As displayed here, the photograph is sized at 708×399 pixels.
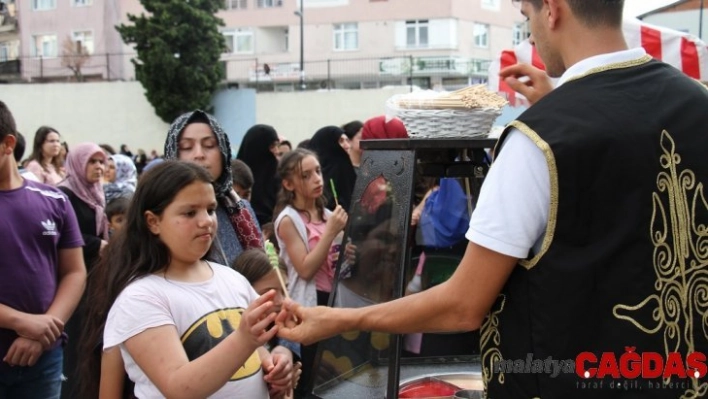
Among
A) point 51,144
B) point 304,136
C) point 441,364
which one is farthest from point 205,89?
point 441,364

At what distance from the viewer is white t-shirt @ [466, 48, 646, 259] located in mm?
1656

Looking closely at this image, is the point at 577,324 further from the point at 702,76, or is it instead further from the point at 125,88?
the point at 125,88

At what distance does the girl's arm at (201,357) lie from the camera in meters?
1.98

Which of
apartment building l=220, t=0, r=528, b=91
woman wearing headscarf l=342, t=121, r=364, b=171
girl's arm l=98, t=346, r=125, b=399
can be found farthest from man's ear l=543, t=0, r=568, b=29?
apartment building l=220, t=0, r=528, b=91

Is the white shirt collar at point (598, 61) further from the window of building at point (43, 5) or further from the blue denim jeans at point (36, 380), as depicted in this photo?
the window of building at point (43, 5)

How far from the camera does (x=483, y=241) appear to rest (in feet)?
5.50

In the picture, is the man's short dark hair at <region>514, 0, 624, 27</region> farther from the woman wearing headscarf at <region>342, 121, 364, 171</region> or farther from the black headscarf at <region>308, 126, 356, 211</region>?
the woman wearing headscarf at <region>342, 121, 364, 171</region>

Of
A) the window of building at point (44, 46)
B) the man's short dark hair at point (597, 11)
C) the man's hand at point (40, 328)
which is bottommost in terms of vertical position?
the man's hand at point (40, 328)

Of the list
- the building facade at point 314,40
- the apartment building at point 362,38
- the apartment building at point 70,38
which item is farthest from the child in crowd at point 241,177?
the apartment building at point 70,38

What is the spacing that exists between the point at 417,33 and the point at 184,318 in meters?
30.0

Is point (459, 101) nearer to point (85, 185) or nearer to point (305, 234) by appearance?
point (305, 234)

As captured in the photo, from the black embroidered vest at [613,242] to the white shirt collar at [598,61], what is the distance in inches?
0.6

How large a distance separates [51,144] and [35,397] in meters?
4.56

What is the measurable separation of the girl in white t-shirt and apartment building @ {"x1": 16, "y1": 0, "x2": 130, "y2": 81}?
31838 mm
